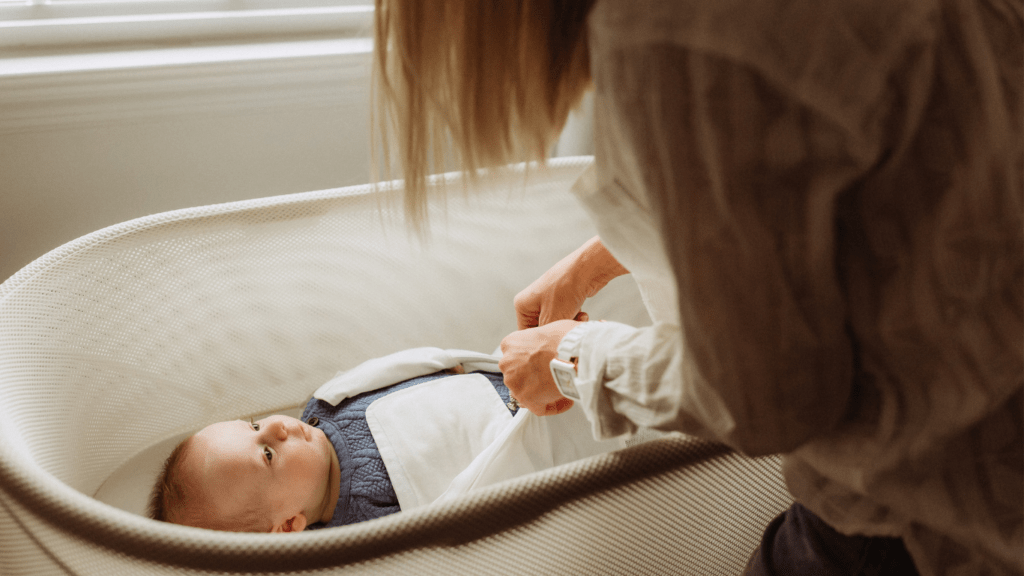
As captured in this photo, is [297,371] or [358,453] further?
[297,371]

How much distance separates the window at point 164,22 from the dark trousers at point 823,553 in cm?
84

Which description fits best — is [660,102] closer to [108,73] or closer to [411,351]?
[411,351]

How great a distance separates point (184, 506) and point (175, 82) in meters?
0.59

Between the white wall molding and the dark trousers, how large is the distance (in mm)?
708

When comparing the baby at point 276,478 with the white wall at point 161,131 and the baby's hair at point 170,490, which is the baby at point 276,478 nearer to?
the baby's hair at point 170,490

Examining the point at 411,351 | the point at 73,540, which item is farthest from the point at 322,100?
the point at 73,540

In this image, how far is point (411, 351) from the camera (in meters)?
1.00

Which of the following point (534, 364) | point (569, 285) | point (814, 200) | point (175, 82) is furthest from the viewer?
point (175, 82)

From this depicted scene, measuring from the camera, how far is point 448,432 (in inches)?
35.6

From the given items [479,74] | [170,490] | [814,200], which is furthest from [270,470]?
[814,200]

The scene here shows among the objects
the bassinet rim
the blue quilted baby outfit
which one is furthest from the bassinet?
the blue quilted baby outfit

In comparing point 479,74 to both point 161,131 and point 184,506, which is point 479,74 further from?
point 161,131

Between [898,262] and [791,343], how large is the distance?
0.07m

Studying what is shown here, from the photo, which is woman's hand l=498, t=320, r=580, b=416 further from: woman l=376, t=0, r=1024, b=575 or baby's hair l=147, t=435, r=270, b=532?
baby's hair l=147, t=435, r=270, b=532
